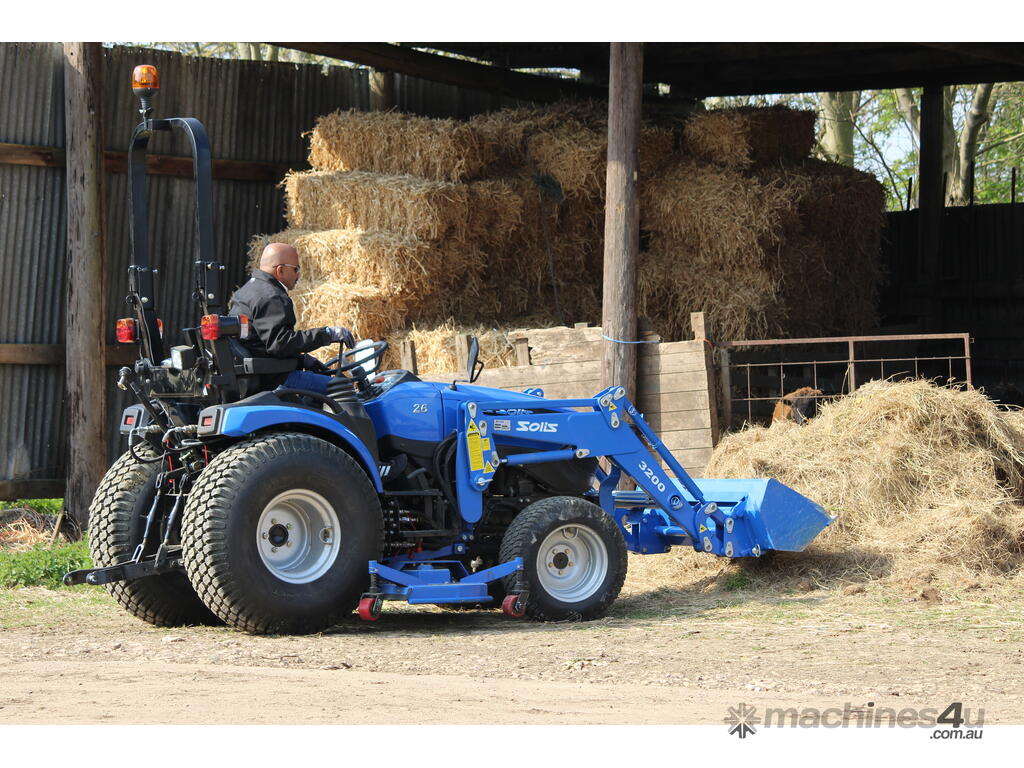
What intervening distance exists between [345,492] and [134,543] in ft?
3.87

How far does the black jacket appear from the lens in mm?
6652

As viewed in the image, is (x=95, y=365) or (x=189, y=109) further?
(x=189, y=109)

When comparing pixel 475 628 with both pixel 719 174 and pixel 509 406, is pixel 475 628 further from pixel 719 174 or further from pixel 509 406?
pixel 719 174

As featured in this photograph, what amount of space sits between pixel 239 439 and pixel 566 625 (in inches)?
77.6

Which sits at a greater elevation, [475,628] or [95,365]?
[95,365]

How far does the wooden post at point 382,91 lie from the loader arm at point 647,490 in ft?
20.3

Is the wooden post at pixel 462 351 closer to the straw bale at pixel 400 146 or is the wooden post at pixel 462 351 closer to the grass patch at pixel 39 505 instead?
the straw bale at pixel 400 146

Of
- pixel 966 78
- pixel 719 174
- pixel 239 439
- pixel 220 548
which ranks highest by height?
pixel 966 78

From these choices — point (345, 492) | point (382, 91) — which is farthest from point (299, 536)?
point (382, 91)

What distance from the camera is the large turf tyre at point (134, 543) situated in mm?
6836

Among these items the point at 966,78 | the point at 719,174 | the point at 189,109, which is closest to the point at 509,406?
the point at 719,174

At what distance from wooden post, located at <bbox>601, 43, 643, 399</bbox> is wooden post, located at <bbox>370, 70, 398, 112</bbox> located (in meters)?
3.54

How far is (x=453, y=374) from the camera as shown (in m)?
10.6

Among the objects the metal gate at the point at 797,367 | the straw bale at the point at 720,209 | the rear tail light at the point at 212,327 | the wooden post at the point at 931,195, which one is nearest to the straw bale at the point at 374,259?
the straw bale at the point at 720,209
